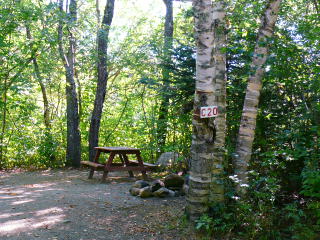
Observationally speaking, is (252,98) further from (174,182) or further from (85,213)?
(85,213)

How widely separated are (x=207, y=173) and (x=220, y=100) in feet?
4.68

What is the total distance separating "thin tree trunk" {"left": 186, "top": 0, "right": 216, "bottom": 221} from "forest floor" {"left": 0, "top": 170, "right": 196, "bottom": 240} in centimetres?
52

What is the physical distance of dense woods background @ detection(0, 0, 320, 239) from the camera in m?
4.96

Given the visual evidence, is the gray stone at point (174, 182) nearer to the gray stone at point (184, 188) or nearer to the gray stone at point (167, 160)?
the gray stone at point (184, 188)

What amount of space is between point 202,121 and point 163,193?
2.69 metres

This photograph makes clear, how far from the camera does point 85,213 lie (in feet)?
19.9

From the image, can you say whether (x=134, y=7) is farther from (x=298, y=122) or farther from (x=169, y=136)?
(x=298, y=122)

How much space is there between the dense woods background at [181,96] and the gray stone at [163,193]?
129 cm

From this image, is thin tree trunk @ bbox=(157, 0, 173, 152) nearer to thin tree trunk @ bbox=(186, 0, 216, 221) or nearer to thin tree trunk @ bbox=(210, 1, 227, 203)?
thin tree trunk @ bbox=(210, 1, 227, 203)

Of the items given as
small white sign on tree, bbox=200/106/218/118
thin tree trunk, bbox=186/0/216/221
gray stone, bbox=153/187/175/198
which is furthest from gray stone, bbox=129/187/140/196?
small white sign on tree, bbox=200/106/218/118

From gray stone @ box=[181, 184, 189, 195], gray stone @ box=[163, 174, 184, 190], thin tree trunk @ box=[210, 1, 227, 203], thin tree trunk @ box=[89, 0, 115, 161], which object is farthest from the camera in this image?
thin tree trunk @ box=[89, 0, 115, 161]

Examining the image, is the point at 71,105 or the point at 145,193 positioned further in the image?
the point at 71,105

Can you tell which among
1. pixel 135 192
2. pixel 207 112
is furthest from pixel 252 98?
pixel 135 192

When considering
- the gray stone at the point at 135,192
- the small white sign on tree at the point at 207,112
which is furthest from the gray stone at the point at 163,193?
the small white sign on tree at the point at 207,112
